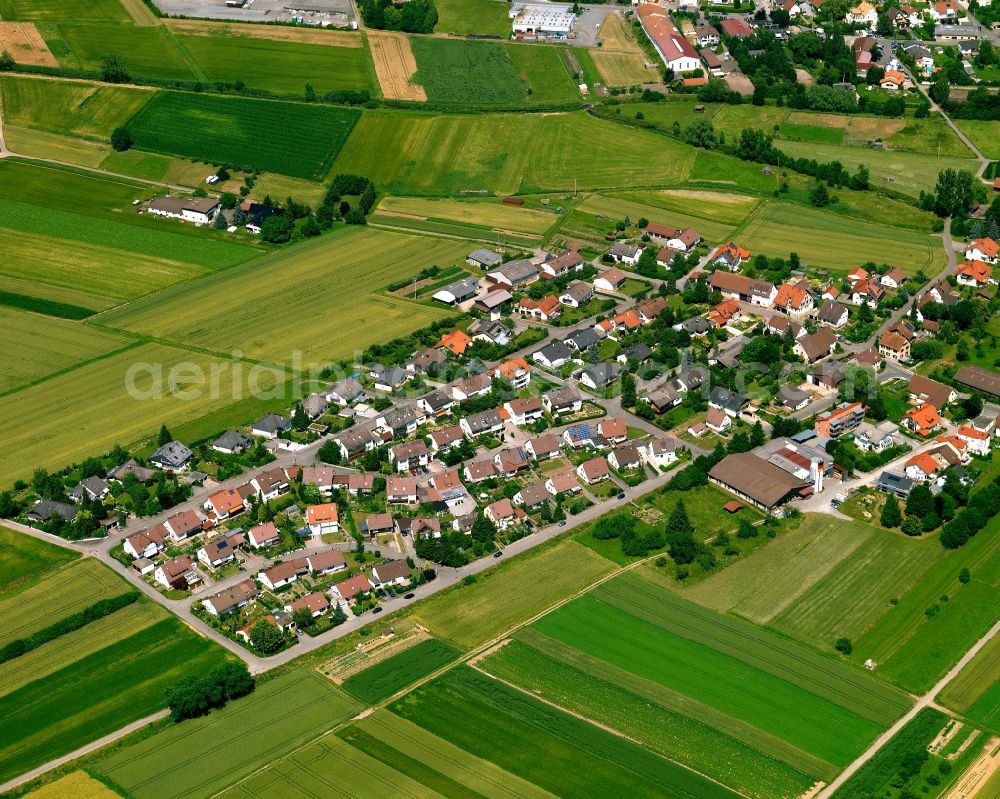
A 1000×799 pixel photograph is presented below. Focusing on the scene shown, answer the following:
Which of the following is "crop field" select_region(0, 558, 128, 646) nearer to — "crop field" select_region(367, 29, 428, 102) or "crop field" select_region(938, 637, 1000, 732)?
"crop field" select_region(938, 637, 1000, 732)

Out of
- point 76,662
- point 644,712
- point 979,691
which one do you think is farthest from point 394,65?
point 979,691

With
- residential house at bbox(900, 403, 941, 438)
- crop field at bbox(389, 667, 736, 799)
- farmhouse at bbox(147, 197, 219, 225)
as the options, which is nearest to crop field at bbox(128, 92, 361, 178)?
farmhouse at bbox(147, 197, 219, 225)

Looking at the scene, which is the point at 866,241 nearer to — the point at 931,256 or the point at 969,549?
the point at 931,256

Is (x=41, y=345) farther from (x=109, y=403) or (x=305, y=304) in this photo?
(x=305, y=304)

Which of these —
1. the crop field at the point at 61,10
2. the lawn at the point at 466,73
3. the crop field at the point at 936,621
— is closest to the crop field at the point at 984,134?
the lawn at the point at 466,73

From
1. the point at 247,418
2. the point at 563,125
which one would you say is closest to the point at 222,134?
the point at 563,125

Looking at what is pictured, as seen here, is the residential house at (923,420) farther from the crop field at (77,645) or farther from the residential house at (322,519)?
the crop field at (77,645)

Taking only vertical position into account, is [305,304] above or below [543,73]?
below
